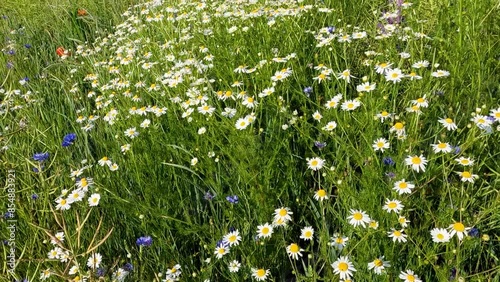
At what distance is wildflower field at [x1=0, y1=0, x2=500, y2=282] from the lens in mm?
1721

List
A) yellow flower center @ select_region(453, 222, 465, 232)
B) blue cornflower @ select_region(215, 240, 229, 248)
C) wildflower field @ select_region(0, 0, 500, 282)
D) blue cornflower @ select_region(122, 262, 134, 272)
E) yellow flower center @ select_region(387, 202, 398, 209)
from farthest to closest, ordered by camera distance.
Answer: blue cornflower @ select_region(122, 262, 134, 272) < blue cornflower @ select_region(215, 240, 229, 248) < wildflower field @ select_region(0, 0, 500, 282) < yellow flower center @ select_region(387, 202, 398, 209) < yellow flower center @ select_region(453, 222, 465, 232)

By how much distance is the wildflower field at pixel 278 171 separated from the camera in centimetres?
172

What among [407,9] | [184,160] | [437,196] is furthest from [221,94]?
[407,9]

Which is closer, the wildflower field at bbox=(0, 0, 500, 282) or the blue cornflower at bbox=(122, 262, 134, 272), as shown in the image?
the wildflower field at bbox=(0, 0, 500, 282)

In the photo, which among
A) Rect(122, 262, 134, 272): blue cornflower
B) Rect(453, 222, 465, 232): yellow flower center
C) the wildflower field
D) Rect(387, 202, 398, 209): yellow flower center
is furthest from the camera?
Rect(122, 262, 134, 272): blue cornflower

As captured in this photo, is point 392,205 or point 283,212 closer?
point 392,205

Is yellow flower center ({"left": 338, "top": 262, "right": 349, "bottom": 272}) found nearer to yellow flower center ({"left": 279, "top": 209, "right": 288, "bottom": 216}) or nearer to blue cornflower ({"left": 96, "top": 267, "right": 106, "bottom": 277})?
yellow flower center ({"left": 279, "top": 209, "right": 288, "bottom": 216})

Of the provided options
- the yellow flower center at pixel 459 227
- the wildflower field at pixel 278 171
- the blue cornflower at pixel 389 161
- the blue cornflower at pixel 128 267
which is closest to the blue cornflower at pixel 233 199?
the wildflower field at pixel 278 171

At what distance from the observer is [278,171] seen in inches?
82.1

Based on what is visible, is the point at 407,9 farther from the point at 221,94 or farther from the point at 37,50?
the point at 37,50

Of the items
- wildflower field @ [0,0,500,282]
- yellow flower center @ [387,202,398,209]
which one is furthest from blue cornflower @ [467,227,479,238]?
yellow flower center @ [387,202,398,209]

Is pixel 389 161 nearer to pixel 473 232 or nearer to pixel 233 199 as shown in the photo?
pixel 473 232

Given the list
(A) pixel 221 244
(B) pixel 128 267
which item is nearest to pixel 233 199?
(A) pixel 221 244

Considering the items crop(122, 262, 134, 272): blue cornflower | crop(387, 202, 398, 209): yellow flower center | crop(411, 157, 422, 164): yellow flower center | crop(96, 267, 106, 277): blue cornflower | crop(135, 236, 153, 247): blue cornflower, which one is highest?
crop(411, 157, 422, 164): yellow flower center
